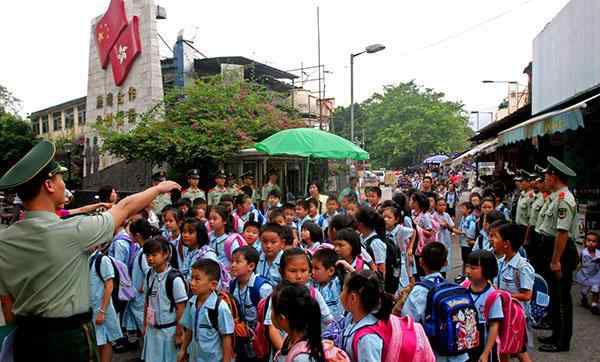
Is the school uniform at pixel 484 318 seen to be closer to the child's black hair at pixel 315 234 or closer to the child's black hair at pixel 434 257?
the child's black hair at pixel 434 257

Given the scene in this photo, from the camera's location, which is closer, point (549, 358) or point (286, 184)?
point (549, 358)

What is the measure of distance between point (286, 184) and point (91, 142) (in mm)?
8540

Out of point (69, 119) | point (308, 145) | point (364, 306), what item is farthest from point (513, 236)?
point (69, 119)

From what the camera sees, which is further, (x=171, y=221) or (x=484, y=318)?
(x=171, y=221)

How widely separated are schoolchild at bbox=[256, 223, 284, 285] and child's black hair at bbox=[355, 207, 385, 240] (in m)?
0.78

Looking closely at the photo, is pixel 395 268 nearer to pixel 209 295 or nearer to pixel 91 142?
pixel 209 295

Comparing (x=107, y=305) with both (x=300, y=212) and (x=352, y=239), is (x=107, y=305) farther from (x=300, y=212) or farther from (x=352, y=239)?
(x=300, y=212)

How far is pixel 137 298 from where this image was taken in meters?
4.98

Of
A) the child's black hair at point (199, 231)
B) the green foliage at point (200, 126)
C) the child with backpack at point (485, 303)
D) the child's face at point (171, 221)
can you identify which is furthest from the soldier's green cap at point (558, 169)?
the green foliage at point (200, 126)

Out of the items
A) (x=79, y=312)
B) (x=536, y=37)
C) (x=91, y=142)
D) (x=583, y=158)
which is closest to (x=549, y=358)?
(x=79, y=312)

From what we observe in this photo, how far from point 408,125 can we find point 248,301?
44.3m

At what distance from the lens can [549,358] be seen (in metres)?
4.86

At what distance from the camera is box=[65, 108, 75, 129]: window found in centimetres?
3067

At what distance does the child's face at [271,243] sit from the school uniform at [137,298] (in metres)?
1.28
